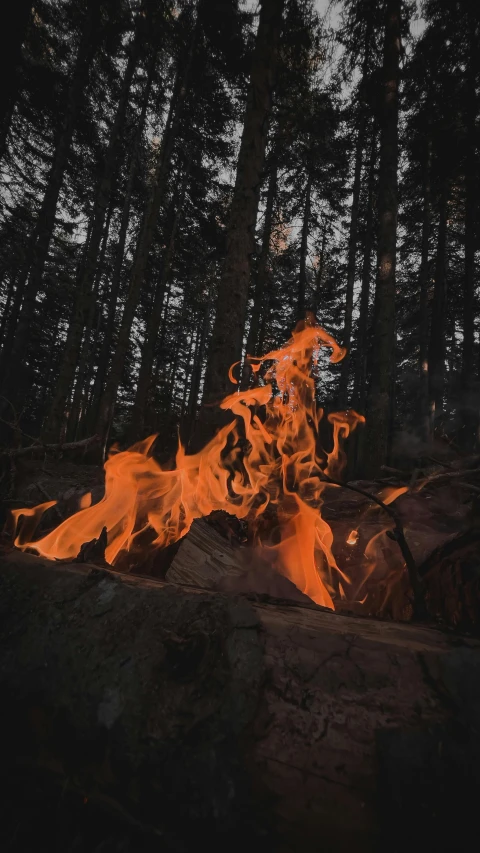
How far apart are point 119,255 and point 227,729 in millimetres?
18819

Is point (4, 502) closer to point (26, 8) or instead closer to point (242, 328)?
point (242, 328)

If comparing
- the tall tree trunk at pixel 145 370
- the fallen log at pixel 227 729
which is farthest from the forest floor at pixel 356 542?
the tall tree trunk at pixel 145 370


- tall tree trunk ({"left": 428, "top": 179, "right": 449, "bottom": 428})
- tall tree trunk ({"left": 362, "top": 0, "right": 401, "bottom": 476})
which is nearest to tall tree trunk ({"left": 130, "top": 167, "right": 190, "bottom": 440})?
tall tree trunk ({"left": 362, "top": 0, "right": 401, "bottom": 476})

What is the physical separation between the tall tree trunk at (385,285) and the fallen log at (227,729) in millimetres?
6004

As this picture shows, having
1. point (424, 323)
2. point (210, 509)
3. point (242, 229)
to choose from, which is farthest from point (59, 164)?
point (424, 323)

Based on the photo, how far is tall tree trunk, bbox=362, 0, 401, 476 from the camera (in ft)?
23.0

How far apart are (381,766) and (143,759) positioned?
2.04ft

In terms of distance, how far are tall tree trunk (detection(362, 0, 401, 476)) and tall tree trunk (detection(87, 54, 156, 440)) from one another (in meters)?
8.36

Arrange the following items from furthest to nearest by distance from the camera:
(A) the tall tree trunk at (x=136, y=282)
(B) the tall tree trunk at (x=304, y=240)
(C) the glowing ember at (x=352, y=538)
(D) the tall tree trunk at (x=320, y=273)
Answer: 1. (D) the tall tree trunk at (x=320, y=273)
2. (B) the tall tree trunk at (x=304, y=240)
3. (A) the tall tree trunk at (x=136, y=282)
4. (C) the glowing ember at (x=352, y=538)

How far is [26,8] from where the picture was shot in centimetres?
383

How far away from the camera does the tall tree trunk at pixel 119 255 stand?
41.4 feet

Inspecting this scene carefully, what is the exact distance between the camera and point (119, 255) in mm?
16609

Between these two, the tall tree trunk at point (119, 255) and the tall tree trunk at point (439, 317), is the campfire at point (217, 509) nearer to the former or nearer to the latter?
the tall tree trunk at point (119, 255)

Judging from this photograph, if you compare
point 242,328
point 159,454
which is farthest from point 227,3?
point 159,454
